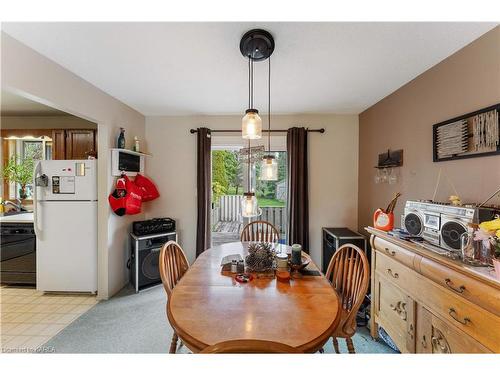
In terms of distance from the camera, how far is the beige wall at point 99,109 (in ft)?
4.86

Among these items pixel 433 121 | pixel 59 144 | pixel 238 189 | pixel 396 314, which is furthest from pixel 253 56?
pixel 59 144

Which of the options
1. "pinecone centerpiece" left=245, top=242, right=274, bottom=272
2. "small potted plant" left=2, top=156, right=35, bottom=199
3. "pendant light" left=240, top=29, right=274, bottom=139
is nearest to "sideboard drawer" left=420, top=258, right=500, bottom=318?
"pinecone centerpiece" left=245, top=242, right=274, bottom=272

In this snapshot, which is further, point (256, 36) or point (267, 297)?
point (256, 36)

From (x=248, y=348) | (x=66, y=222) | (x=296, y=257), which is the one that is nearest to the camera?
(x=248, y=348)

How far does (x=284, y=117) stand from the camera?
3076 mm

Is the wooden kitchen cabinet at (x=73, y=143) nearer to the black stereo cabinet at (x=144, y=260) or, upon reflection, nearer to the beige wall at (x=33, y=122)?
the beige wall at (x=33, y=122)

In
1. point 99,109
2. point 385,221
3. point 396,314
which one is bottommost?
point 396,314

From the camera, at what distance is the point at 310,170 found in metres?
3.08

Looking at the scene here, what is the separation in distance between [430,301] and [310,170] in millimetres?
2091

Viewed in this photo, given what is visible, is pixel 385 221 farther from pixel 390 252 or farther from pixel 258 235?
pixel 258 235

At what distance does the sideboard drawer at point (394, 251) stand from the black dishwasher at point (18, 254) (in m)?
3.95
